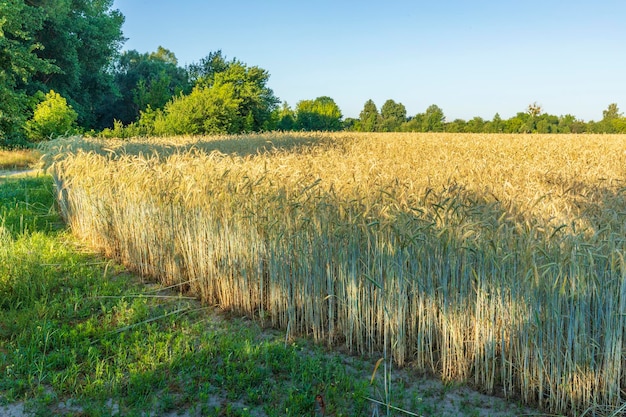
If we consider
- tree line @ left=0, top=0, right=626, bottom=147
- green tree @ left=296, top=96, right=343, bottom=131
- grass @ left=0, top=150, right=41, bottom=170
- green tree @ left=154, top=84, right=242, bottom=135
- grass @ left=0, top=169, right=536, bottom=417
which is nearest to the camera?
grass @ left=0, top=169, right=536, bottom=417

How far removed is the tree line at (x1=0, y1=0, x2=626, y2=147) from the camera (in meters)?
20.6

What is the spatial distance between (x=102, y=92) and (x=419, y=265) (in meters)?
39.7

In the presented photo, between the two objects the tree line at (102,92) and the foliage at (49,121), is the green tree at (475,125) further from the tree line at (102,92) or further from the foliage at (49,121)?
the foliage at (49,121)

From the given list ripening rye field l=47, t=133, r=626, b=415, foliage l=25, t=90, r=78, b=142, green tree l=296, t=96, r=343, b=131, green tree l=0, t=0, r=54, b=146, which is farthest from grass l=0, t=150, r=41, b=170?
green tree l=296, t=96, r=343, b=131

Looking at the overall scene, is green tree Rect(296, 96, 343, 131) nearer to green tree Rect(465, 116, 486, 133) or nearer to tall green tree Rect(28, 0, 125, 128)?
green tree Rect(465, 116, 486, 133)

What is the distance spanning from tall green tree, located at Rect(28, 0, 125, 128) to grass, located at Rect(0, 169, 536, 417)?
25659 mm

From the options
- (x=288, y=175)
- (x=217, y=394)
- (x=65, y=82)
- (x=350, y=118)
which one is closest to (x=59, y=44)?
(x=65, y=82)

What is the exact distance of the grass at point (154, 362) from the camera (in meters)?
3.12

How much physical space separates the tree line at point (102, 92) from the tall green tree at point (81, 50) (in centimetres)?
6

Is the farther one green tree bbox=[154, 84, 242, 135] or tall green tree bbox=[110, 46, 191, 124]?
tall green tree bbox=[110, 46, 191, 124]

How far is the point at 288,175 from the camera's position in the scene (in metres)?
5.35

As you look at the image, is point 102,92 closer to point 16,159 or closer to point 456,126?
point 16,159

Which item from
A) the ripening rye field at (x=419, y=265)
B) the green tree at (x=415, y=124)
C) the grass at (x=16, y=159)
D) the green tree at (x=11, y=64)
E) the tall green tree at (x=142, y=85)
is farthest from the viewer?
the green tree at (x=415, y=124)

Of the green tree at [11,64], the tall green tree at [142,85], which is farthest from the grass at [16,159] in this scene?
the tall green tree at [142,85]
